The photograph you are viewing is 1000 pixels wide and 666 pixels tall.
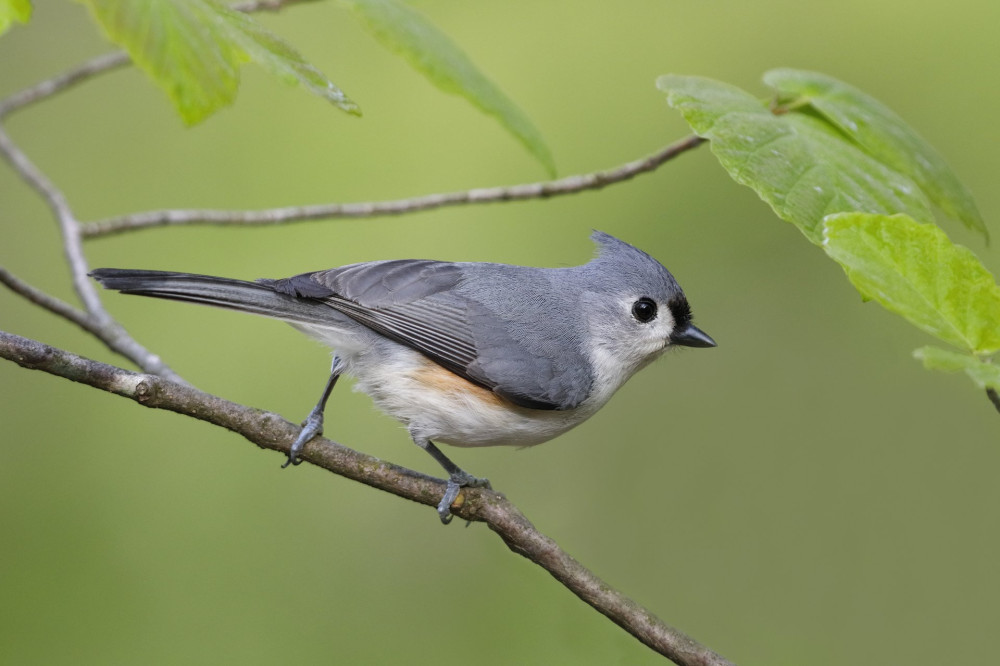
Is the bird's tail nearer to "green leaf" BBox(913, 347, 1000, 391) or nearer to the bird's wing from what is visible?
the bird's wing

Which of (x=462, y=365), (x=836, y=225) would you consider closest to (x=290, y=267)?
(x=462, y=365)

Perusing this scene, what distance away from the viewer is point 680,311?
→ 233 centimetres

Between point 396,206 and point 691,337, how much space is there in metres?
0.81

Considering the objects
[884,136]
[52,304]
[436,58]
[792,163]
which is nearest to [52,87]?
[52,304]

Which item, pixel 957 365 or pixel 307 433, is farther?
pixel 307 433

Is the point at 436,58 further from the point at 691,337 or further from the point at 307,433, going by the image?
the point at 691,337

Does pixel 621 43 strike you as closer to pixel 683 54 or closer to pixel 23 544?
pixel 683 54

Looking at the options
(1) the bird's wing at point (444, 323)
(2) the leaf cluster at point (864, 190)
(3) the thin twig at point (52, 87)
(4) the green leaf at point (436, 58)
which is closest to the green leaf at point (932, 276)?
(2) the leaf cluster at point (864, 190)

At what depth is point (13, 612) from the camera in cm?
296

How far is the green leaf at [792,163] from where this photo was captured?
144 cm

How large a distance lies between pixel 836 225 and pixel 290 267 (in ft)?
8.61

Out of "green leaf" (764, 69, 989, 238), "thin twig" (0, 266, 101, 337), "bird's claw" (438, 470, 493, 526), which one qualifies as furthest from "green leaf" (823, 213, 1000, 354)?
"thin twig" (0, 266, 101, 337)

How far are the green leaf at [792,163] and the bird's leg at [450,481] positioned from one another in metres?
0.82

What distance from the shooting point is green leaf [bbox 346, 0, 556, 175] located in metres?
1.62
